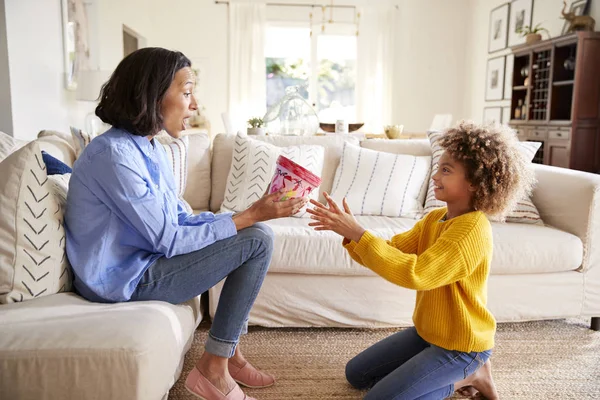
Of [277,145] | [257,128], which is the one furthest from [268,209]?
[257,128]

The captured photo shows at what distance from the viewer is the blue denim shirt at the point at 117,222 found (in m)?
1.36

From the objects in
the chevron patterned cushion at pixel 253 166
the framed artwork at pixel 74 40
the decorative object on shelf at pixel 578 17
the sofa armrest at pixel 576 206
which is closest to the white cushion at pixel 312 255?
the chevron patterned cushion at pixel 253 166

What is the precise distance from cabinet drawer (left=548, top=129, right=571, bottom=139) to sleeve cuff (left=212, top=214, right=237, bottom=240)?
4.52 m

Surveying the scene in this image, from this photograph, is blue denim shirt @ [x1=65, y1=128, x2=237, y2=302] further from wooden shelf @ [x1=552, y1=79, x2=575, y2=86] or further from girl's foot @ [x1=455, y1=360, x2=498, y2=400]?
wooden shelf @ [x1=552, y1=79, x2=575, y2=86]

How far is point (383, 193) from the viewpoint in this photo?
2779mm

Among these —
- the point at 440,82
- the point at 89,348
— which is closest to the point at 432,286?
the point at 89,348

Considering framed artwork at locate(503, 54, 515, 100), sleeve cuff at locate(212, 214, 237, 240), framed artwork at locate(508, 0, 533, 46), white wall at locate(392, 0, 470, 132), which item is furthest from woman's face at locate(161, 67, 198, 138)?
white wall at locate(392, 0, 470, 132)

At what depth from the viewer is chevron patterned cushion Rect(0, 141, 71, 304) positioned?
1349 mm

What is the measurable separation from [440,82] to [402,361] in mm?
7088

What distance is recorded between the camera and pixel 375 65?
7.97 meters

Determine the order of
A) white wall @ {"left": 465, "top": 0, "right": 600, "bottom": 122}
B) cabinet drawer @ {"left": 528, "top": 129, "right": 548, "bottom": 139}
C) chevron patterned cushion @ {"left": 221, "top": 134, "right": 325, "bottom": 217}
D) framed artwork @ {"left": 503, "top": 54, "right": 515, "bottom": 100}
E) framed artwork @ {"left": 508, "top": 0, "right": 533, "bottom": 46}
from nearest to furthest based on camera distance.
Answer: chevron patterned cushion @ {"left": 221, "top": 134, "right": 325, "bottom": 217}, cabinet drawer @ {"left": 528, "top": 129, "right": 548, "bottom": 139}, framed artwork @ {"left": 508, "top": 0, "right": 533, "bottom": 46}, framed artwork @ {"left": 503, "top": 54, "right": 515, "bottom": 100}, white wall @ {"left": 465, "top": 0, "right": 600, "bottom": 122}

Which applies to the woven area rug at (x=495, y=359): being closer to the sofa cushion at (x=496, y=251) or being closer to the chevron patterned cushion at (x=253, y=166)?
the sofa cushion at (x=496, y=251)

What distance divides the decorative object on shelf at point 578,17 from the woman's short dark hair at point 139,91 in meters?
4.98

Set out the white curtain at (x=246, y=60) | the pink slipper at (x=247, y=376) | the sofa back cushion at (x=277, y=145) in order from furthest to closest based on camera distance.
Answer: the white curtain at (x=246, y=60)
the sofa back cushion at (x=277, y=145)
the pink slipper at (x=247, y=376)
